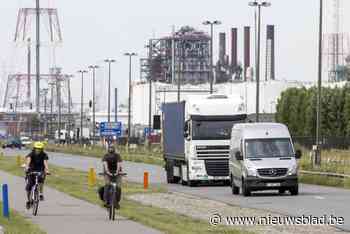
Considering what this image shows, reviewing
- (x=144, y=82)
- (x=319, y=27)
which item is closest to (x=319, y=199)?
(x=319, y=27)

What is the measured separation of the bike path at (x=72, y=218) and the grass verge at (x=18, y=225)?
239 millimetres

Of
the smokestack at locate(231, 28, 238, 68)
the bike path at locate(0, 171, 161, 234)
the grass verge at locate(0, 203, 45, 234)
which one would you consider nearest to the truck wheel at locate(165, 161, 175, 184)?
the bike path at locate(0, 171, 161, 234)

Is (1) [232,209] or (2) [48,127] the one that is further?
(2) [48,127]

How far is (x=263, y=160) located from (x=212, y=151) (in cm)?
746

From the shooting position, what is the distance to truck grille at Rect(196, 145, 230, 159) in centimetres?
4338

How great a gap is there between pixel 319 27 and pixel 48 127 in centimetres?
14930

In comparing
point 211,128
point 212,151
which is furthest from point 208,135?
point 212,151

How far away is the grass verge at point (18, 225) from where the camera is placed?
20.5 meters

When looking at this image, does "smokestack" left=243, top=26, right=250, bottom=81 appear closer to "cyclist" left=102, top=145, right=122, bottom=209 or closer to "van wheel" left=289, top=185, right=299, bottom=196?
"van wheel" left=289, top=185, right=299, bottom=196

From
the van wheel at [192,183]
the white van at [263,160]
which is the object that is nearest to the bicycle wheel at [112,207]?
the white van at [263,160]

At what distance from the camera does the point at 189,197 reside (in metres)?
35.7

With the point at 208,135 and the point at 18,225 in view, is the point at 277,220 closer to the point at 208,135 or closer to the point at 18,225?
the point at 18,225

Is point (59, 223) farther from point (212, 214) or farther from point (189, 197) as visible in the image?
point (189, 197)

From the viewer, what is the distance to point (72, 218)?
80.6 ft
